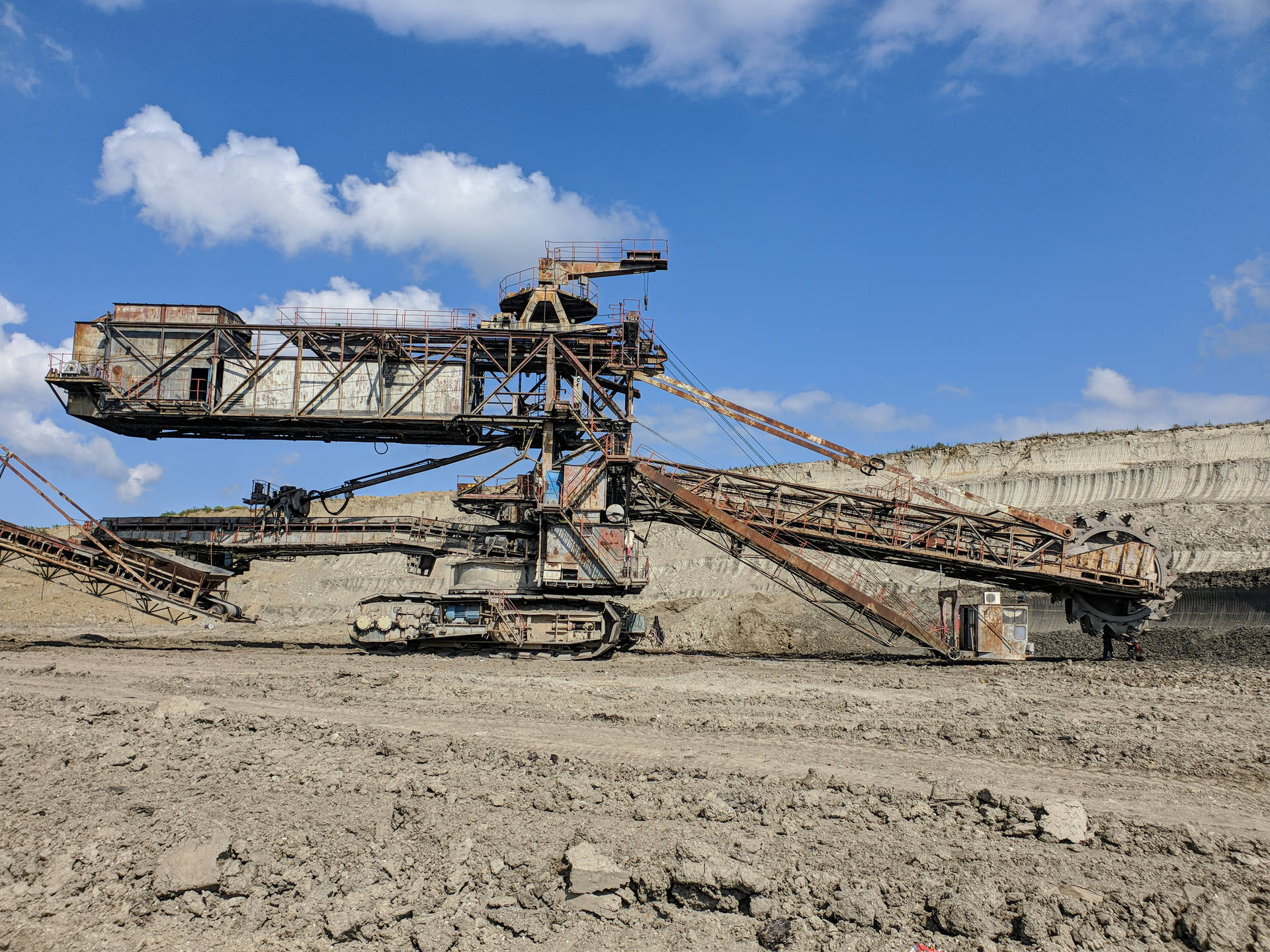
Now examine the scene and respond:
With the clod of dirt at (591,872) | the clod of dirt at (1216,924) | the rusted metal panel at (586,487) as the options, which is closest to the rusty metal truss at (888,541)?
the rusted metal panel at (586,487)

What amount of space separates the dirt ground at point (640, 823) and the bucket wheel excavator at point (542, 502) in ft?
23.9

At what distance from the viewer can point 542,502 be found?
70.7 ft

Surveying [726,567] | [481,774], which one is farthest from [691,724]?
[726,567]

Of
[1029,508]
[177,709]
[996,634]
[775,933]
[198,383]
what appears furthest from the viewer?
[1029,508]

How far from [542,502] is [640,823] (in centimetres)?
1474

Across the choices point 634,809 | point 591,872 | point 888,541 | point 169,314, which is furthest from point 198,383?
point 591,872

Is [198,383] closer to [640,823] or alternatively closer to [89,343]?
[89,343]

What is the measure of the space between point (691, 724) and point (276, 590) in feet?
129

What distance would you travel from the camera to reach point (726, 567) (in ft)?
122

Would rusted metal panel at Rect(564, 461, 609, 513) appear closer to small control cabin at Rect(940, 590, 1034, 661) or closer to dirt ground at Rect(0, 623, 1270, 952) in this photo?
dirt ground at Rect(0, 623, 1270, 952)

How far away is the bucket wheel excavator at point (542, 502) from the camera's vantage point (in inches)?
806

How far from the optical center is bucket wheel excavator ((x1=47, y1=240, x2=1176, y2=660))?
20.5 m

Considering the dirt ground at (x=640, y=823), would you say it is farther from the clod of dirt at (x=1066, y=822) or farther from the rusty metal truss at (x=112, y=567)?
the rusty metal truss at (x=112, y=567)

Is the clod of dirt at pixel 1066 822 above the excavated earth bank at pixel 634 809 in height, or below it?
above
